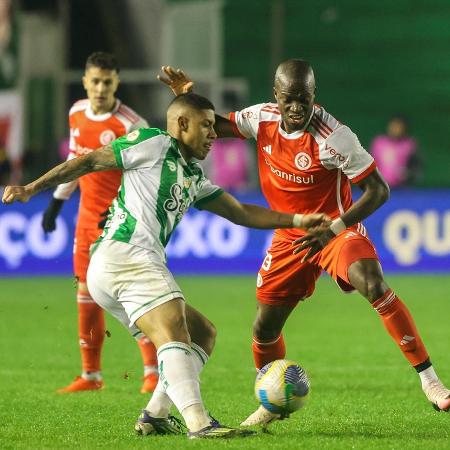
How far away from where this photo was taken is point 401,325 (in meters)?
7.45

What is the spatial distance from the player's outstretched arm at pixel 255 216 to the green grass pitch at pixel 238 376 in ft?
3.82

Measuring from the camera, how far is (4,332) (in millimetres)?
12633

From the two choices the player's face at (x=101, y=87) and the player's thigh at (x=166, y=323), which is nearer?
the player's thigh at (x=166, y=323)

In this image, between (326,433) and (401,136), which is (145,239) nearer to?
(326,433)

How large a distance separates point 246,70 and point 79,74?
11.1ft

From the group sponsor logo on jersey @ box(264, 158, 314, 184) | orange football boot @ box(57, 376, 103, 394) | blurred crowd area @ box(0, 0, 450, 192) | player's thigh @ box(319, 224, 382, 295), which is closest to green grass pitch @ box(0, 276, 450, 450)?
orange football boot @ box(57, 376, 103, 394)

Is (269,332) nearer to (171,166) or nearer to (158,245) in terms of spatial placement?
(158,245)

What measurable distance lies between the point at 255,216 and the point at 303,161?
748mm

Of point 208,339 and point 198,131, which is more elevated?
point 198,131

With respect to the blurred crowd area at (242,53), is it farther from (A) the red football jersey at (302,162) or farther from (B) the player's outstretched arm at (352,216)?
(B) the player's outstretched arm at (352,216)

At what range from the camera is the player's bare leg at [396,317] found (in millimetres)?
7344

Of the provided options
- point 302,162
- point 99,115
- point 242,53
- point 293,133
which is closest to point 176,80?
point 293,133

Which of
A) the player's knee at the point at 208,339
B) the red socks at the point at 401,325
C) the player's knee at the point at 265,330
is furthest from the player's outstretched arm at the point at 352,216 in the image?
the player's knee at the point at 208,339

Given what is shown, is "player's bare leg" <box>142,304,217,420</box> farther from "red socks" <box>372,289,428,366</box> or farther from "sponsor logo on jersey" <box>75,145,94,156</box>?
"sponsor logo on jersey" <box>75,145,94,156</box>
